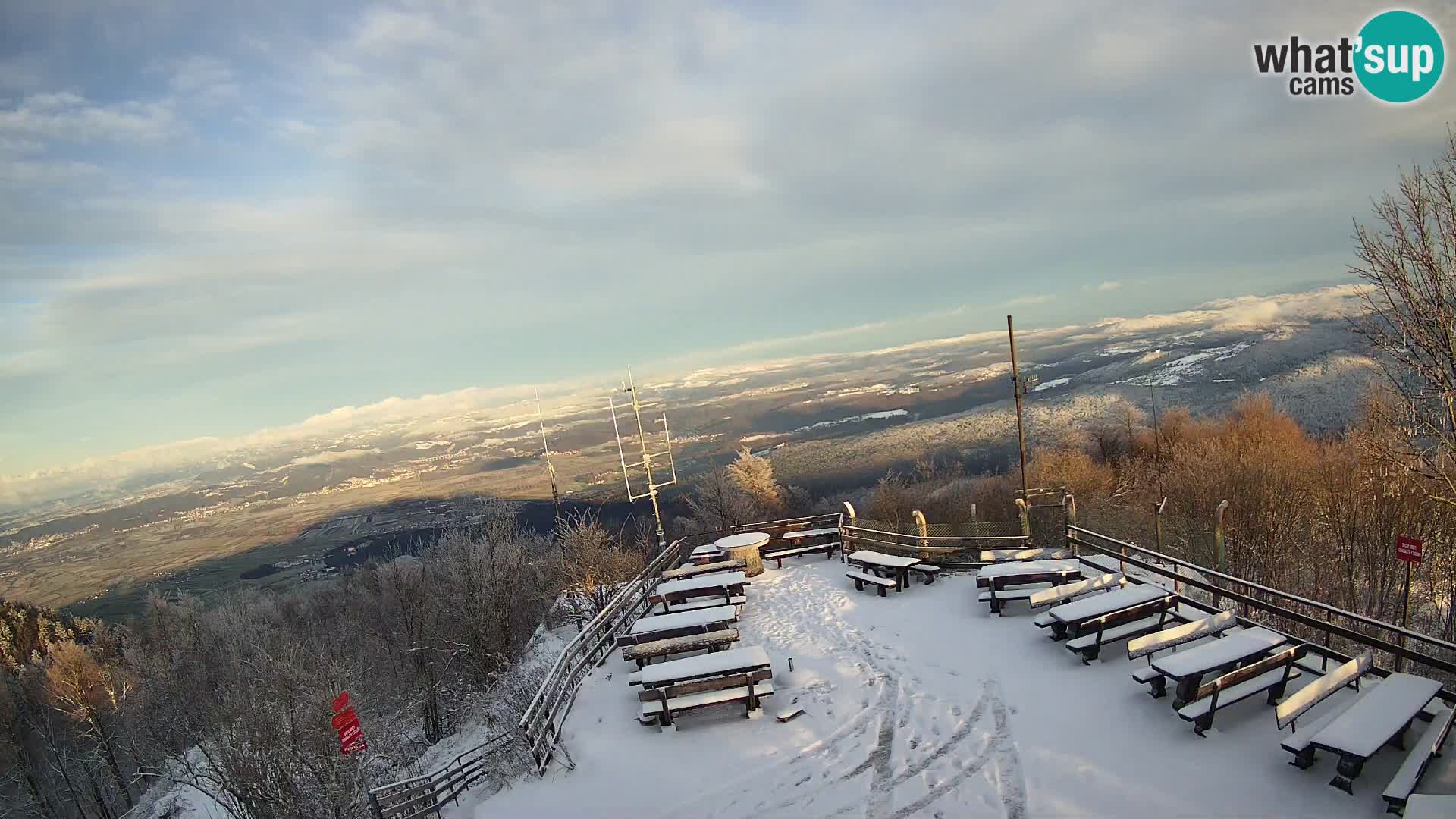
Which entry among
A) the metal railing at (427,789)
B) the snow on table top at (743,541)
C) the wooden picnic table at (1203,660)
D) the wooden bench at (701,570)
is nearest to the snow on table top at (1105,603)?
the wooden picnic table at (1203,660)

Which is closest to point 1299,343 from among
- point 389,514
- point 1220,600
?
point 1220,600

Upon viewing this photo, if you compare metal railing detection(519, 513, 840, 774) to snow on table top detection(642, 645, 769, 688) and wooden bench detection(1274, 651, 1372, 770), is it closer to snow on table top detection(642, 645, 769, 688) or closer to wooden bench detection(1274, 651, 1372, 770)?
snow on table top detection(642, 645, 769, 688)

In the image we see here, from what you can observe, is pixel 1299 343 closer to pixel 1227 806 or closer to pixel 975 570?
pixel 975 570

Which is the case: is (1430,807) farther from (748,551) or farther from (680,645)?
(748,551)

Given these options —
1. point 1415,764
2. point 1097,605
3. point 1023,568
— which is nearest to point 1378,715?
point 1415,764

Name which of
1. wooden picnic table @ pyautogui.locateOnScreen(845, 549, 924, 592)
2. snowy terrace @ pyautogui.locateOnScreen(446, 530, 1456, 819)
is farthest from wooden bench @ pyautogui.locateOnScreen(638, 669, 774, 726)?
wooden picnic table @ pyautogui.locateOnScreen(845, 549, 924, 592)

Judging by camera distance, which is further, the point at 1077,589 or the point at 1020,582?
the point at 1020,582

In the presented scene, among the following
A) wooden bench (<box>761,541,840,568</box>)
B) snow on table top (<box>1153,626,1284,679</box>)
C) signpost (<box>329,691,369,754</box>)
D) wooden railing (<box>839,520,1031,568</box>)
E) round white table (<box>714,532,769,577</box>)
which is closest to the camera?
snow on table top (<box>1153,626,1284,679</box>)
